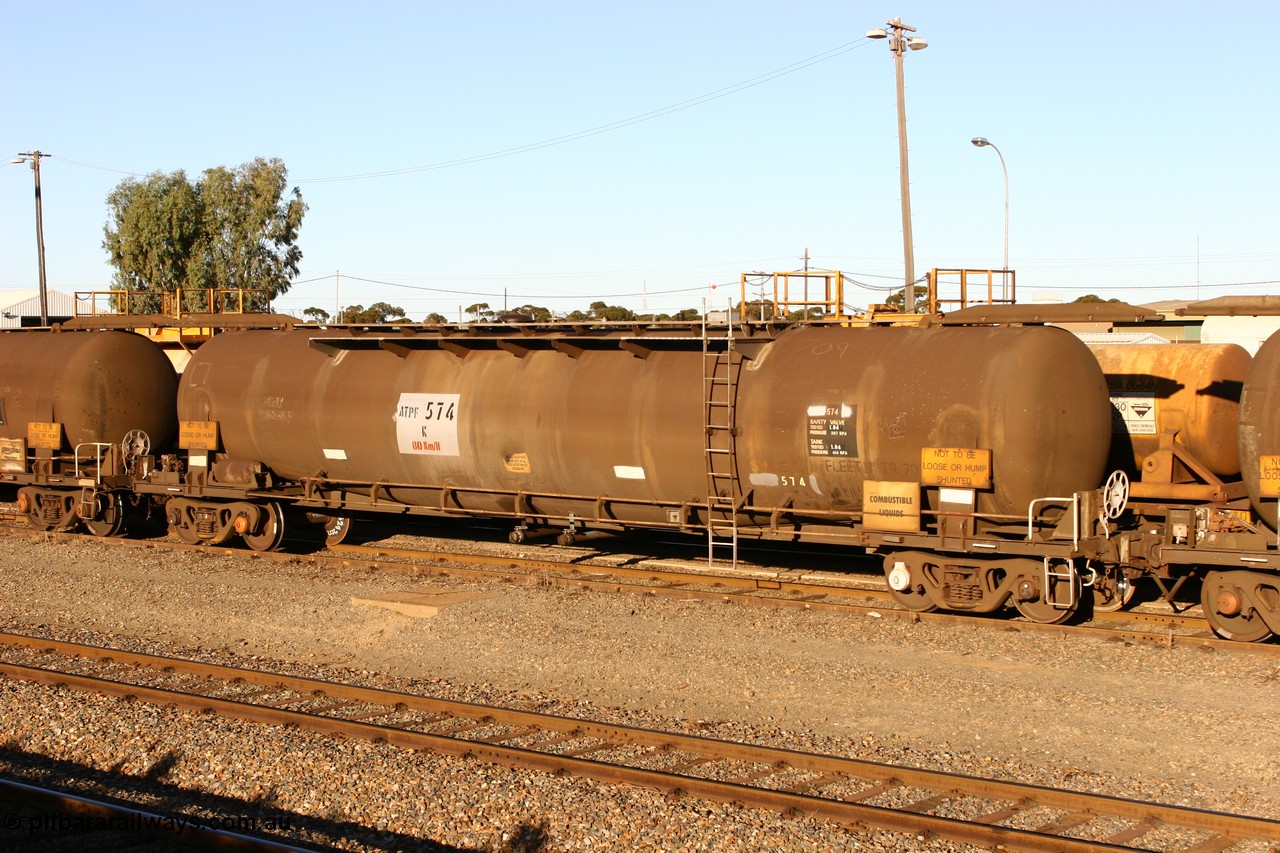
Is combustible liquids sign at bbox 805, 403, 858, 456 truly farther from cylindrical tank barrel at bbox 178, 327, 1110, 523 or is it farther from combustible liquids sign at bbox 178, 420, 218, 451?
combustible liquids sign at bbox 178, 420, 218, 451

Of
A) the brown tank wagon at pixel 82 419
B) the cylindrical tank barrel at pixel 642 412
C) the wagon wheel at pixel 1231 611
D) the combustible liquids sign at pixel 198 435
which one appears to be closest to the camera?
the wagon wheel at pixel 1231 611

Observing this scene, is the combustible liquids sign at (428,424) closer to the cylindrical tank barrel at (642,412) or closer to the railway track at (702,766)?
the cylindrical tank barrel at (642,412)

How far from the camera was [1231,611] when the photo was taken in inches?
460

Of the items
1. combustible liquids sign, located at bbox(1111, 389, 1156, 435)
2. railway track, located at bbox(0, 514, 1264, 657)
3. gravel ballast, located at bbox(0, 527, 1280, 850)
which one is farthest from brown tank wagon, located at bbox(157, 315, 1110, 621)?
combustible liquids sign, located at bbox(1111, 389, 1156, 435)

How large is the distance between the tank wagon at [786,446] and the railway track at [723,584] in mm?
412

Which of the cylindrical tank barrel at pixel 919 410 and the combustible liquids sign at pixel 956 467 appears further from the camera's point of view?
the combustible liquids sign at pixel 956 467

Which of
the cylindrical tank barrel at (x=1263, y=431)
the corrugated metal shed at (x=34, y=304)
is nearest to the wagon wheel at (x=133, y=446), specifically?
the cylindrical tank barrel at (x=1263, y=431)

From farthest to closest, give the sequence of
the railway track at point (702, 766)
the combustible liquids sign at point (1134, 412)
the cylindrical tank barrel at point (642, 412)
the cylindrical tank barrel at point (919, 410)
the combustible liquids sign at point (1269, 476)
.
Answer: the combustible liquids sign at point (1134, 412)
the cylindrical tank barrel at point (642, 412)
the cylindrical tank barrel at point (919, 410)
the combustible liquids sign at point (1269, 476)
the railway track at point (702, 766)

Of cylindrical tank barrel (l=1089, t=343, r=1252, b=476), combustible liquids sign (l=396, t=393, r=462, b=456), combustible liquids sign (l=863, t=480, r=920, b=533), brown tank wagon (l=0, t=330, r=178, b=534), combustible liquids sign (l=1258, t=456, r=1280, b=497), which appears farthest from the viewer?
brown tank wagon (l=0, t=330, r=178, b=534)

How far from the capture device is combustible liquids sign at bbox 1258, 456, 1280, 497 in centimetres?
1116

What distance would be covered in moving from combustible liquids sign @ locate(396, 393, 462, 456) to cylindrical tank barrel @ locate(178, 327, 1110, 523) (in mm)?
28

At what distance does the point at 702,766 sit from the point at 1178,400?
8.57 meters

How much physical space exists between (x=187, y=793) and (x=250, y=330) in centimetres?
1299

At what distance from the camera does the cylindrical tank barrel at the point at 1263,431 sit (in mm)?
11180
